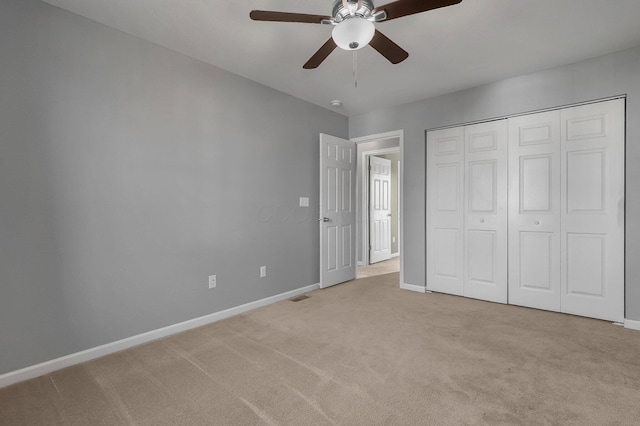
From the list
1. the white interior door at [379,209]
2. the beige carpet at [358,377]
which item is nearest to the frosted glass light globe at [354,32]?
the beige carpet at [358,377]

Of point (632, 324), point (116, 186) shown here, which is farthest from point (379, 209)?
point (116, 186)

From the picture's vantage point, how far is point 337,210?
4441 millimetres

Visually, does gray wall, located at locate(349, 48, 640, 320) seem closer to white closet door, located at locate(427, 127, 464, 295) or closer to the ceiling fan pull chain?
white closet door, located at locate(427, 127, 464, 295)

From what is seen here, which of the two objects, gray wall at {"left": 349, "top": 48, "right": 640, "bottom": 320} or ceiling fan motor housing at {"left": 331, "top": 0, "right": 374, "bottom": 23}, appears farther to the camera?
gray wall at {"left": 349, "top": 48, "right": 640, "bottom": 320}

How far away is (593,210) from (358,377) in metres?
2.86

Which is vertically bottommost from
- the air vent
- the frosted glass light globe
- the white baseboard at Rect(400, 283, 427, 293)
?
the air vent

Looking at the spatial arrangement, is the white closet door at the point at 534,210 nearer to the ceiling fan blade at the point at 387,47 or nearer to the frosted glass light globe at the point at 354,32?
the ceiling fan blade at the point at 387,47

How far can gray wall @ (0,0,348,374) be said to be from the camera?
2.06 meters

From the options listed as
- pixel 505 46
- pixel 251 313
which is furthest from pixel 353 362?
pixel 505 46

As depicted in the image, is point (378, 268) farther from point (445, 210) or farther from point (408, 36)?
point (408, 36)

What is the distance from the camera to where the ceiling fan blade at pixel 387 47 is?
1.90 metres

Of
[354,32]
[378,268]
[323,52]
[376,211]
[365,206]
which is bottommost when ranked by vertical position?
[378,268]

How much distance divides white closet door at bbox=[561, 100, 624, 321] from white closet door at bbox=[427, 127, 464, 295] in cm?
103

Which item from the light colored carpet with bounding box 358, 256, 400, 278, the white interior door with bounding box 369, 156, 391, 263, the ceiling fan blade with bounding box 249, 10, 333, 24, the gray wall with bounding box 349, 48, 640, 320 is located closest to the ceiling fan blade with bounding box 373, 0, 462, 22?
the ceiling fan blade with bounding box 249, 10, 333, 24
